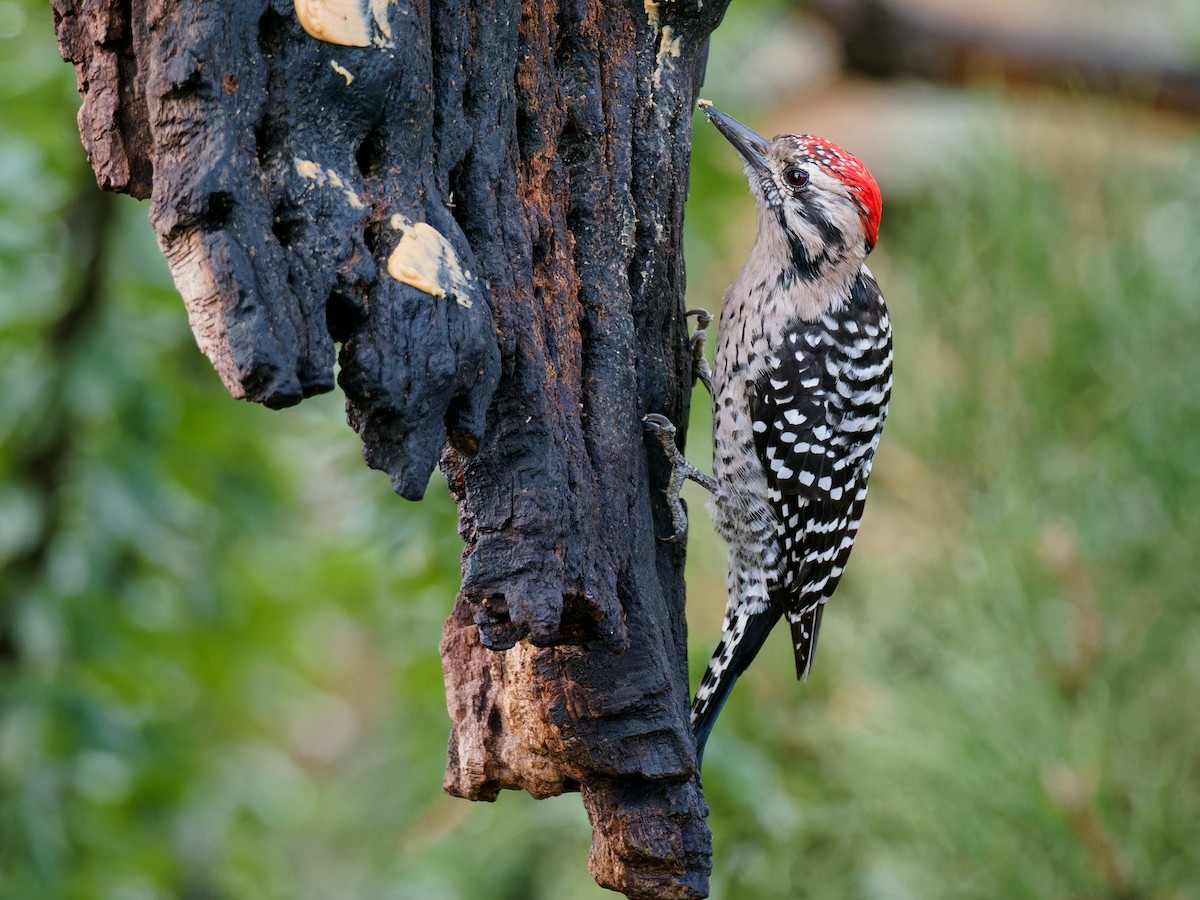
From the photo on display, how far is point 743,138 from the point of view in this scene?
287cm

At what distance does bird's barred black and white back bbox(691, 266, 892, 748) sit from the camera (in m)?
2.82

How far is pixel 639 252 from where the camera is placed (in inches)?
78.3

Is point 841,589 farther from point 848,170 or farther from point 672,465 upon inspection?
point 672,465

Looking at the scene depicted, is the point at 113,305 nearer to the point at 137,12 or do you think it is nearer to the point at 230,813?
the point at 230,813

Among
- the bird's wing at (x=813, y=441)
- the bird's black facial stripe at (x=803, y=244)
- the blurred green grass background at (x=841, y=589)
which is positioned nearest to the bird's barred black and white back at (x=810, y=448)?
the bird's wing at (x=813, y=441)

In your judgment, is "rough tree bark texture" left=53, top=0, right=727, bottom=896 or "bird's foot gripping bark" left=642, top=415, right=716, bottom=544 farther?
"bird's foot gripping bark" left=642, top=415, right=716, bottom=544

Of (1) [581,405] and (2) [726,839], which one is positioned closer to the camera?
(1) [581,405]

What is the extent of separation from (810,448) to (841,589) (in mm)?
2001

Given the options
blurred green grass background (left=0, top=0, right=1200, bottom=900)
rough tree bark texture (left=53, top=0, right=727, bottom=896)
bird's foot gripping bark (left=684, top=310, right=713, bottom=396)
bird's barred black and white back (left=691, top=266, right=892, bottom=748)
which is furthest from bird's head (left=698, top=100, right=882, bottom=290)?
blurred green grass background (left=0, top=0, right=1200, bottom=900)

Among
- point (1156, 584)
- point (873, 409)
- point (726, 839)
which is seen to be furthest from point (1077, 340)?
point (726, 839)

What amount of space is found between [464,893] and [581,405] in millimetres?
3235

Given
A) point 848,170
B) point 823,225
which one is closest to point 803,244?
point 823,225

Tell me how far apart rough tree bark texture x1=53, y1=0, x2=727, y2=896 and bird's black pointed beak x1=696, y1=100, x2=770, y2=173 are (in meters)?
0.62

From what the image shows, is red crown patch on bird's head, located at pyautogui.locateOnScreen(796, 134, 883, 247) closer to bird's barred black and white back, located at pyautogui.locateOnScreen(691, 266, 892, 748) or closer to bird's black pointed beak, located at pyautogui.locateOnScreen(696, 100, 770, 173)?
bird's black pointed beak, located at pyautogui.locateOnScreen(696, 100, 770, 173)
